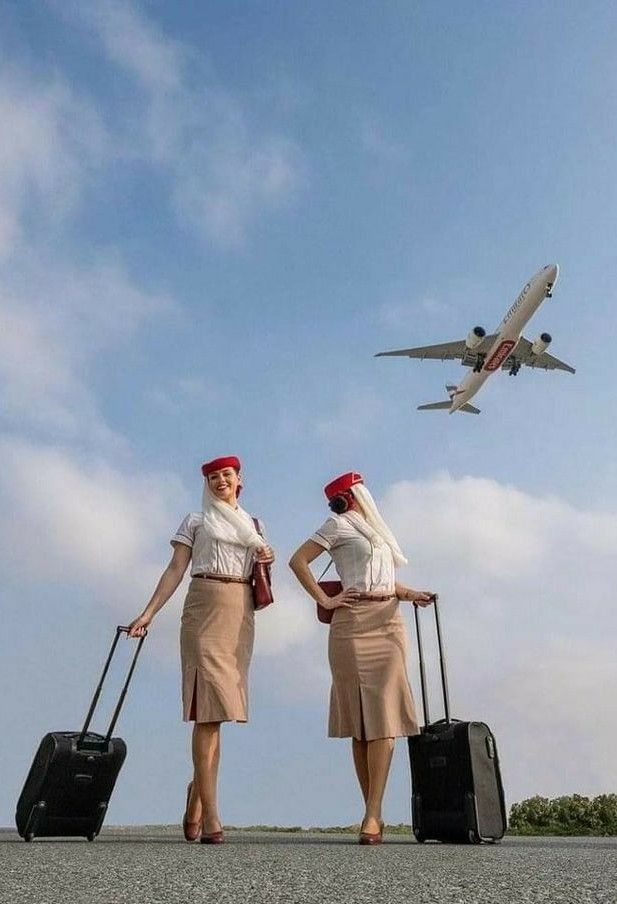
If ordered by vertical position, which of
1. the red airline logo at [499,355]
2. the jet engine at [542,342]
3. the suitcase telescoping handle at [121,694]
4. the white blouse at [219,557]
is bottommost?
the suitcase telescoping handle at [121,694]

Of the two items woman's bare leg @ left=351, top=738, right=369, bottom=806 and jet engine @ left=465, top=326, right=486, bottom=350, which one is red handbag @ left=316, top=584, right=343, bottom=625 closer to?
woman's bare leg @ left=351, top=738, right=369, bottom=806

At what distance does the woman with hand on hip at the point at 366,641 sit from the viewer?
538 centimetres

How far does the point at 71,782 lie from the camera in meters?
5.62

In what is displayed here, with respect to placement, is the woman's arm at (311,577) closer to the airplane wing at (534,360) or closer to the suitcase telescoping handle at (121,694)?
the suitcase telescoping handle at (121,694)

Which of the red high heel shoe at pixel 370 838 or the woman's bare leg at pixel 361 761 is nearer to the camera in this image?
the red high heel shoe at pixel 370 838

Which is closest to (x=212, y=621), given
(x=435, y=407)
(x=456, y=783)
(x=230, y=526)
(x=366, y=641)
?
(x=230, y=526)

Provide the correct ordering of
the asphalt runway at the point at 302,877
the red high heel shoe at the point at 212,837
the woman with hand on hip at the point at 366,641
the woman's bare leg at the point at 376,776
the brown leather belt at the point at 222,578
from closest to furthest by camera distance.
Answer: the asphalt runway at the point at 302,877
the red high heel shoe at the point at 212,837
the woman's bare leg at the point at 376,776
the woman with hand on hip at the point at 366,641
the brown leather belt at the point at 222,578

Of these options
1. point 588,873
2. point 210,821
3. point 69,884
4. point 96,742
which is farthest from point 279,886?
point 96,742

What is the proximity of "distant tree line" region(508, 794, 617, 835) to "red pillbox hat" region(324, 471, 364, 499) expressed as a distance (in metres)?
5.10

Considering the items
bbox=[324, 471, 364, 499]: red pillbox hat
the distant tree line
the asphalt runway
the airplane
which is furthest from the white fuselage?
the asphalt runway

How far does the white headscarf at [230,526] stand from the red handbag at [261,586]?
13cm

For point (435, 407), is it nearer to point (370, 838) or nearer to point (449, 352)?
point (449, 352)

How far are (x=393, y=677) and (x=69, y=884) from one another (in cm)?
268

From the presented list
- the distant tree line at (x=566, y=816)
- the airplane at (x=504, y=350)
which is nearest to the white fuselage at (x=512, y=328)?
the airplane at (x=504, y=350)
